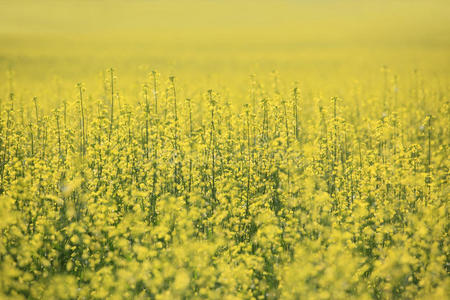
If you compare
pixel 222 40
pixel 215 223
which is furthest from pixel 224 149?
pixel 222 40

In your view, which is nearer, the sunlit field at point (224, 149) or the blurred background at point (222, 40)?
the sunlit field at point (224, 149)

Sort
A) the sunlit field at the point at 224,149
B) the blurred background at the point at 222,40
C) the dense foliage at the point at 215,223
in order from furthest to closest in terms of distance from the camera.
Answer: the blurred background at the point at 222,40, the sunlit field at the point at 224,149, the dense foliage at the point at 215,223

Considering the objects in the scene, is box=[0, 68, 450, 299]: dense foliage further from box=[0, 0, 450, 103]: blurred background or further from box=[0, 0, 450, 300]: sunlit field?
box=[0, 0, 450, 103]: blurred background

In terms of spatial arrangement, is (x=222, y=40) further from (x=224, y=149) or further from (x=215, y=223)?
(x=215, y=223)

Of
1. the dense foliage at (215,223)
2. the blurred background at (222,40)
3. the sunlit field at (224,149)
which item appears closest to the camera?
the dense foliage at (215,223)

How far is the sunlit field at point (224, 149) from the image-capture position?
4.85m

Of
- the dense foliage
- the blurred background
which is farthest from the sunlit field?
the blurred background

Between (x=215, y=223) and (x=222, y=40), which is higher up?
(x=222, y=40)

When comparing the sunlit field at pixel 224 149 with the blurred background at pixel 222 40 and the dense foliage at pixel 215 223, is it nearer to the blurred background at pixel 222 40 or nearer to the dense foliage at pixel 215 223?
the dense foliage at pixel 215 223

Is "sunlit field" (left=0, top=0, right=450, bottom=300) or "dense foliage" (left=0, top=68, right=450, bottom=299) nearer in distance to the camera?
"dense foliage" (left=0, top=68, right=450, bottom=299)

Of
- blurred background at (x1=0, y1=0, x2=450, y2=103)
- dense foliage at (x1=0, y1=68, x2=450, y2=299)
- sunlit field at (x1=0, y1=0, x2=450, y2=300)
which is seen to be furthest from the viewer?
blurred background at (x1=0, y1=0, x2=450, y2=103)

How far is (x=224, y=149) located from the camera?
309 inches

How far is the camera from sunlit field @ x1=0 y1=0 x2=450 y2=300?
485cm

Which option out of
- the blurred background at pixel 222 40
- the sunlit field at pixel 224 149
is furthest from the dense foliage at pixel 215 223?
the blurred background at pixel 222 40
